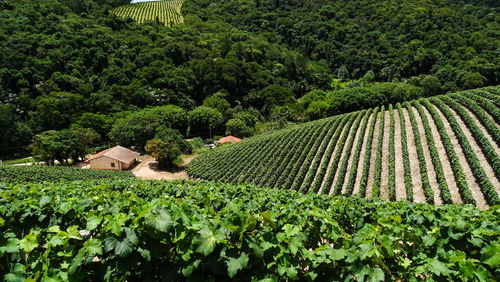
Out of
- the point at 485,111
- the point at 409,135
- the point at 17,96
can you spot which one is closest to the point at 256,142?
the point at 409,135

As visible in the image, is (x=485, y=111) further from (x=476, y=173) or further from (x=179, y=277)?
(x=179, y=277)

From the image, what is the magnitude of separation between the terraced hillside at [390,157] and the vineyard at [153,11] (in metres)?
89.5

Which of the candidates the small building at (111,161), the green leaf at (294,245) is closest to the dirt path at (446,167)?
the green leaf at (294,245)

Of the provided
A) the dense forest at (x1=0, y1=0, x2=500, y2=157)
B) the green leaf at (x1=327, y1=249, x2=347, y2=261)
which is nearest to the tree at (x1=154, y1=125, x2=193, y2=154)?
the dense forest at (x1=0, y1=0, x2=500, y2=157)

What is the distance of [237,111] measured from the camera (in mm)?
63875

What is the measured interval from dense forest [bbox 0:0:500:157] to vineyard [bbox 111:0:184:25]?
20.9ft

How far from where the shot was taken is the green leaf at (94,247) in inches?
115

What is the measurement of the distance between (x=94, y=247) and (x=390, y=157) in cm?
2423

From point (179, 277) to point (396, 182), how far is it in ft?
68.0

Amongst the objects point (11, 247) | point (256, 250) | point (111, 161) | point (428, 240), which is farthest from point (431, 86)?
point (11, 247)

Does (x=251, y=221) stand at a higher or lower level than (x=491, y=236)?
higher

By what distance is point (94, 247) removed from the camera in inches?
117

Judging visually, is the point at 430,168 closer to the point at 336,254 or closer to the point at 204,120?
the point at 336,254

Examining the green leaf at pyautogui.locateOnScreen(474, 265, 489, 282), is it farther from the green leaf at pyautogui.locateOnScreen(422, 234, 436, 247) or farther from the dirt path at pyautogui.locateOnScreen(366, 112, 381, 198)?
the dirt path at pyautogui.locateOnScreen(366, 112, 381, 198)
